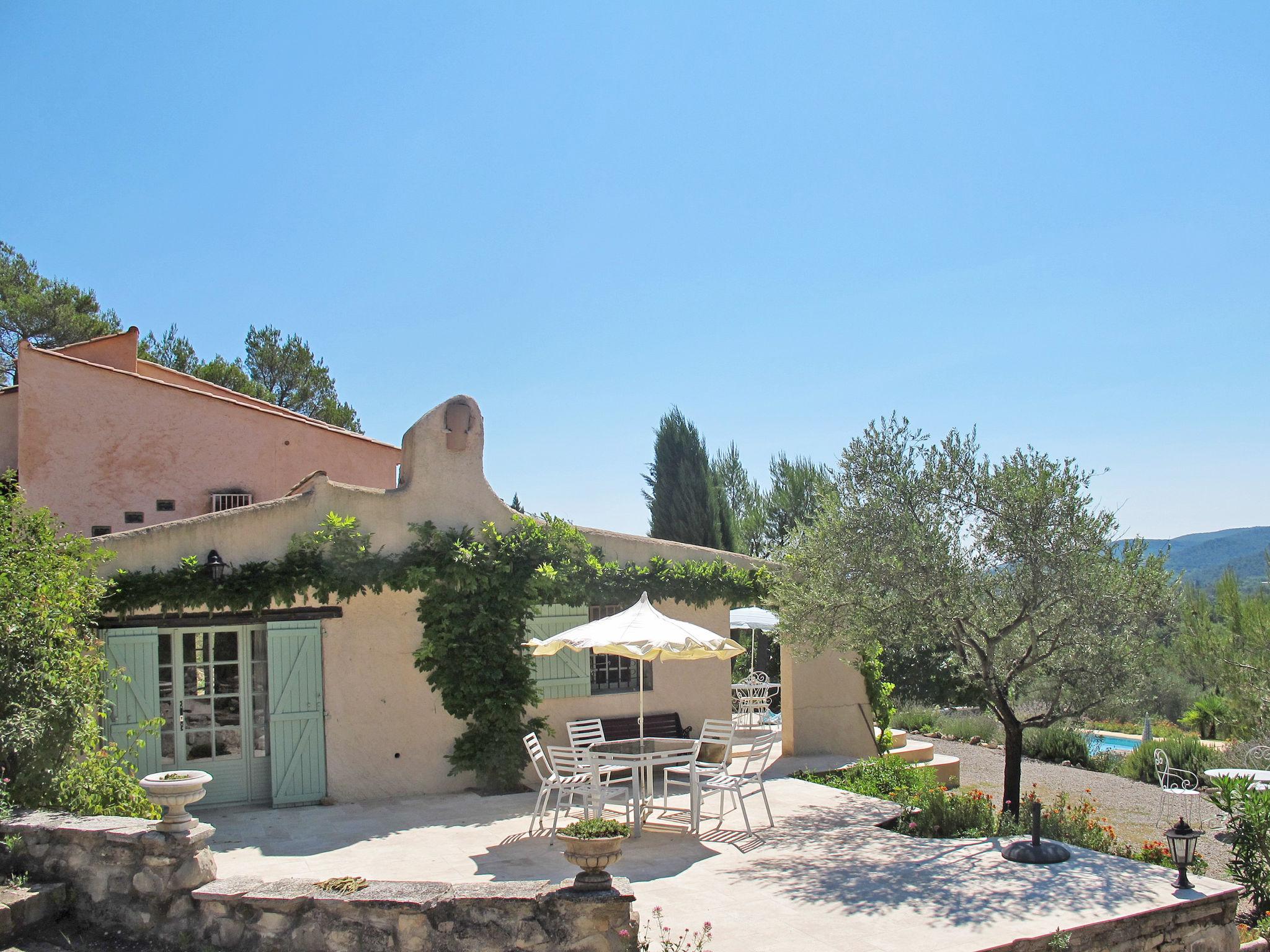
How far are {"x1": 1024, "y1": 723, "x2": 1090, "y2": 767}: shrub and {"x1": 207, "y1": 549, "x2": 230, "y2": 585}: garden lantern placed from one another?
13.7m

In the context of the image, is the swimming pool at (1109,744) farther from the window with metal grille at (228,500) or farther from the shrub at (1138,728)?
the window with metal grille at (228,500)

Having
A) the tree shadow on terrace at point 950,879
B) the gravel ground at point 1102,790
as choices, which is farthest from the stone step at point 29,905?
the gravel ground at point 1102,790

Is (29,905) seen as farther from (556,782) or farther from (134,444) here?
(134,444)

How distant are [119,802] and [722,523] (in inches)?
802

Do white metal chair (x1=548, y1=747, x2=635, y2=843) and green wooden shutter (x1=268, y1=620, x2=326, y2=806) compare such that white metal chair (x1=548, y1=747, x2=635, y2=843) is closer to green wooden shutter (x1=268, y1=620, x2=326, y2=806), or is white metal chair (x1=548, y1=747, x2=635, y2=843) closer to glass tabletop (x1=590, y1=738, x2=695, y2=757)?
glass tabletop (x1=590, y1=738, x2=695, y2=757)

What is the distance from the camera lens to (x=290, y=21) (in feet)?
30.9

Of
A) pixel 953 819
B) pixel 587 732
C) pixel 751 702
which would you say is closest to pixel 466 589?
pixel 587 732

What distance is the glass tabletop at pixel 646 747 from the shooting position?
8.42 meters

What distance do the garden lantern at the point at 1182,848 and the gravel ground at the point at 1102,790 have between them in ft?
11.1

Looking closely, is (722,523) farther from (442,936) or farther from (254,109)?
(442,936)

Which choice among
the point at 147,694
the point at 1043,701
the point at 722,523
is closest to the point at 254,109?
the point at 147,694

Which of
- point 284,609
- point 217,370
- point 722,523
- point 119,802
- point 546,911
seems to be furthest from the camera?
point 722,523

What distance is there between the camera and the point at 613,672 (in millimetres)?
11406

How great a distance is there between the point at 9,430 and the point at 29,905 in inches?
377
